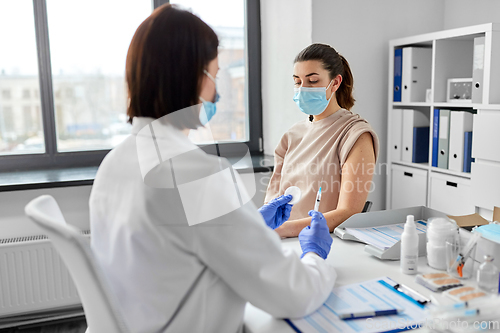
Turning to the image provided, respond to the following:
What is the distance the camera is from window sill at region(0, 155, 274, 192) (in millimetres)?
2158

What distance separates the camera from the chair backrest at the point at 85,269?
730 millimetres

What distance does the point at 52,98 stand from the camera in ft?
8.25

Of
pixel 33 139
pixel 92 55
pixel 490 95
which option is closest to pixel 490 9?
pixel 490 95

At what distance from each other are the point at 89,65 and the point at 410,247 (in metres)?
2.17

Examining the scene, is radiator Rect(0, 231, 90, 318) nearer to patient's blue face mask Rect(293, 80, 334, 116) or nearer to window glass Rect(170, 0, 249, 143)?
window glass Rect(170, 0, 249, 143)

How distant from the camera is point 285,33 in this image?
267 centimetres

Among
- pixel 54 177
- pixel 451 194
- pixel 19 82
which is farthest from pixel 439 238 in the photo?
pixel 19 82

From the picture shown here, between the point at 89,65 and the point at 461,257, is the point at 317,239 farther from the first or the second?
the point at 89,65

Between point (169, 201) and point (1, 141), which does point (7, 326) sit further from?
point (169, 201)

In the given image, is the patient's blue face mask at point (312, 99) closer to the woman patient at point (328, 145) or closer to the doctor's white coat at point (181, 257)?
the woman patient at point (328, 145)

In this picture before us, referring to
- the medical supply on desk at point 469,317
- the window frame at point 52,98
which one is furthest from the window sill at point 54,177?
the medical supply on desk at point 469,317

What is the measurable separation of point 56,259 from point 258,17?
192 centimetres

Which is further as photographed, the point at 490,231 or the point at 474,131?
the point at 474,131

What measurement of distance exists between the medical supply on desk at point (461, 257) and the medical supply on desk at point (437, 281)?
4cm
